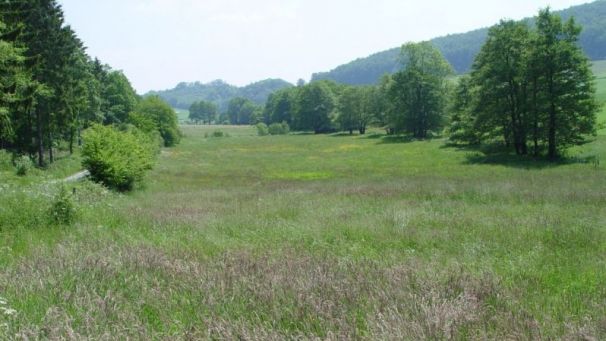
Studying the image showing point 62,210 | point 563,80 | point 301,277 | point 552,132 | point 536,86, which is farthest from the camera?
point 536,86

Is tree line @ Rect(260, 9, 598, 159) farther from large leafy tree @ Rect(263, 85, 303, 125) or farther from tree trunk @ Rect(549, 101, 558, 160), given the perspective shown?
large leafy tree @ Rect(263, 85, 303, 125)

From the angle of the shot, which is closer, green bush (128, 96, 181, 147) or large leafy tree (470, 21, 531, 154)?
large leafy tree (470, 21, 531, 154)

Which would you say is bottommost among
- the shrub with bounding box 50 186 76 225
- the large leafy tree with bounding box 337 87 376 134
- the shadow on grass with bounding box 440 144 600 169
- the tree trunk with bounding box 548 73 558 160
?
the shadow on grass with bounding box 440 144 600 169

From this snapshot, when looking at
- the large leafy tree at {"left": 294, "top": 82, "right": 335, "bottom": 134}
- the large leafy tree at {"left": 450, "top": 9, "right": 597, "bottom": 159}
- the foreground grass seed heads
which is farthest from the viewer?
the large leafy tree at {"left": 294, "top": 82, "right": 335, "bottom": 134}

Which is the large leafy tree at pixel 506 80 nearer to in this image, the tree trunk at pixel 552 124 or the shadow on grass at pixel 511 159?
the shadow on grass at pixel 511 159

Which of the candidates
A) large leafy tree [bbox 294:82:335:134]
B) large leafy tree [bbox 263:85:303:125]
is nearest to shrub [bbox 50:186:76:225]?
large leafy tree [bbox 294:82:335:134]

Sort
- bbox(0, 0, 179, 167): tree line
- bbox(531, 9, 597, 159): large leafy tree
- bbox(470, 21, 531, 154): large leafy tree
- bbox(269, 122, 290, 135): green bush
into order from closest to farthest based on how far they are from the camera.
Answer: bbox(0, 0, 179, 167): tree line → bbox(531, 9, 597, 159): large leafy tree → bbox(470, 21, 531, 154): large leafy tree → bbox(269, 122, 290, 135): green bush

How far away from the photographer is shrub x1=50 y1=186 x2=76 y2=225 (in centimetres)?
954

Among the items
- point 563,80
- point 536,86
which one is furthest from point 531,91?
point 563,80

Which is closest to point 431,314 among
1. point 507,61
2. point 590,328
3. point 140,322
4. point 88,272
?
point 590,328

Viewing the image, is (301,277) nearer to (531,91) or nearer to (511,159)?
(511,159)

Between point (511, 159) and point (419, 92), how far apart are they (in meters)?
36.8

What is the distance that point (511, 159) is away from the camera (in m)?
36.7

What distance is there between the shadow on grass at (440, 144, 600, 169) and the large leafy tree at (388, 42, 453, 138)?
82.4 ft
